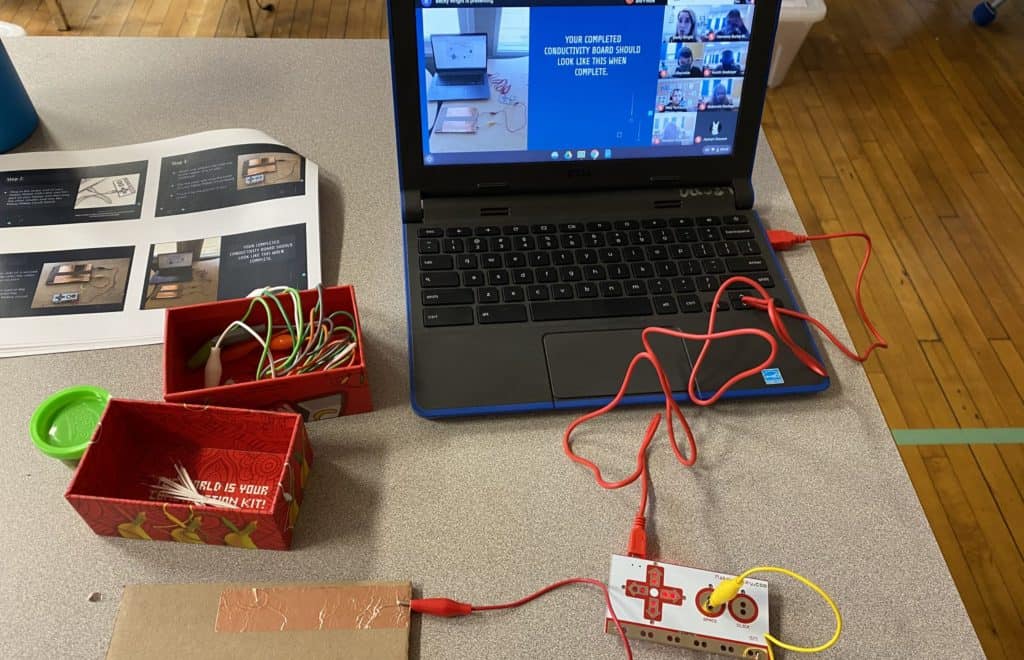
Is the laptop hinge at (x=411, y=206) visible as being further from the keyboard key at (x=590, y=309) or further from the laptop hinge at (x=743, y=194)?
the laptop hinge at (x=743, y=194)

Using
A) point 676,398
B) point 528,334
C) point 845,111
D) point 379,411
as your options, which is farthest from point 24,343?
point 845,111

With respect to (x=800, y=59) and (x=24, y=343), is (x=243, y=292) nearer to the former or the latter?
(x=24, y=343)

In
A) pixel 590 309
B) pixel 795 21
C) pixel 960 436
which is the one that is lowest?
pixel 960 436

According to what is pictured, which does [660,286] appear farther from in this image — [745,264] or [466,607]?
[466,607]

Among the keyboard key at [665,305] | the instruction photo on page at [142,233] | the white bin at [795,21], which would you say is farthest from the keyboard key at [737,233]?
the white bin at [795,21]

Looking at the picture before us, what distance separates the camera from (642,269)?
708 mm

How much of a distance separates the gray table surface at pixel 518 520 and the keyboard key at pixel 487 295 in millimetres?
86

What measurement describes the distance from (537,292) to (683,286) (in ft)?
0.47

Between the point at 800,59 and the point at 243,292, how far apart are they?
202cm

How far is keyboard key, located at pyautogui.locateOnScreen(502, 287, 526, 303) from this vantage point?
2.23 ft

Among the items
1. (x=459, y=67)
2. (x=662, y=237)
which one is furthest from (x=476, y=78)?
(x=662, y=237)

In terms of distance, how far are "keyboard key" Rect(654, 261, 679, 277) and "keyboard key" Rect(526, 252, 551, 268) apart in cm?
11

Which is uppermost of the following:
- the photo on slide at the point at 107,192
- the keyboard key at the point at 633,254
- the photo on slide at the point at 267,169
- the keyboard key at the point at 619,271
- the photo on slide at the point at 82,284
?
the photo on slide at the point at 267,169

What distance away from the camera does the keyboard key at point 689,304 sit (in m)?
0.68
